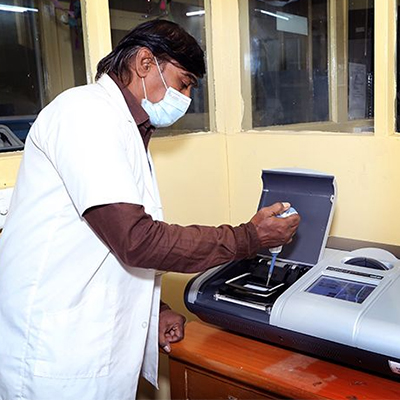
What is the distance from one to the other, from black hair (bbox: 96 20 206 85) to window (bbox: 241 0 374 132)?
2.17ft

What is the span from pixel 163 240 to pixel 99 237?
14cm

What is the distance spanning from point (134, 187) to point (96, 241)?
0.17 metres

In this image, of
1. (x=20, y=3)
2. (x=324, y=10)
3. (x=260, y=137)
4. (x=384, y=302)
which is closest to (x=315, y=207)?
(x=384, y=302)

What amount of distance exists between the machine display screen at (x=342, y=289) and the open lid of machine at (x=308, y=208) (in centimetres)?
12

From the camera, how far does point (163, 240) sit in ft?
3.00

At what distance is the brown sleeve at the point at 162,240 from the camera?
0.88m

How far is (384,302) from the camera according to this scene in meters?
0.98

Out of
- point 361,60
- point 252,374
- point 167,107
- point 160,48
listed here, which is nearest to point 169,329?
point 252,374

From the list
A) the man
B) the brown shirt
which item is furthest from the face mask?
the brown shirt

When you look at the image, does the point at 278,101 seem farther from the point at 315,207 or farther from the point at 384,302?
the point at 384,302

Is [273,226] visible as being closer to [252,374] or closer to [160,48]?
[252,374]

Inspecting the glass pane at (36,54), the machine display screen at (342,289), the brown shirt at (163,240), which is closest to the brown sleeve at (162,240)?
the brown shirt at (163,240)

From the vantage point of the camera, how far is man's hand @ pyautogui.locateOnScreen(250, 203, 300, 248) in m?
1.04

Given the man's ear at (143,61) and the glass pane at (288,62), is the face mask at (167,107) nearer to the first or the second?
the man's ear at (143,61)
